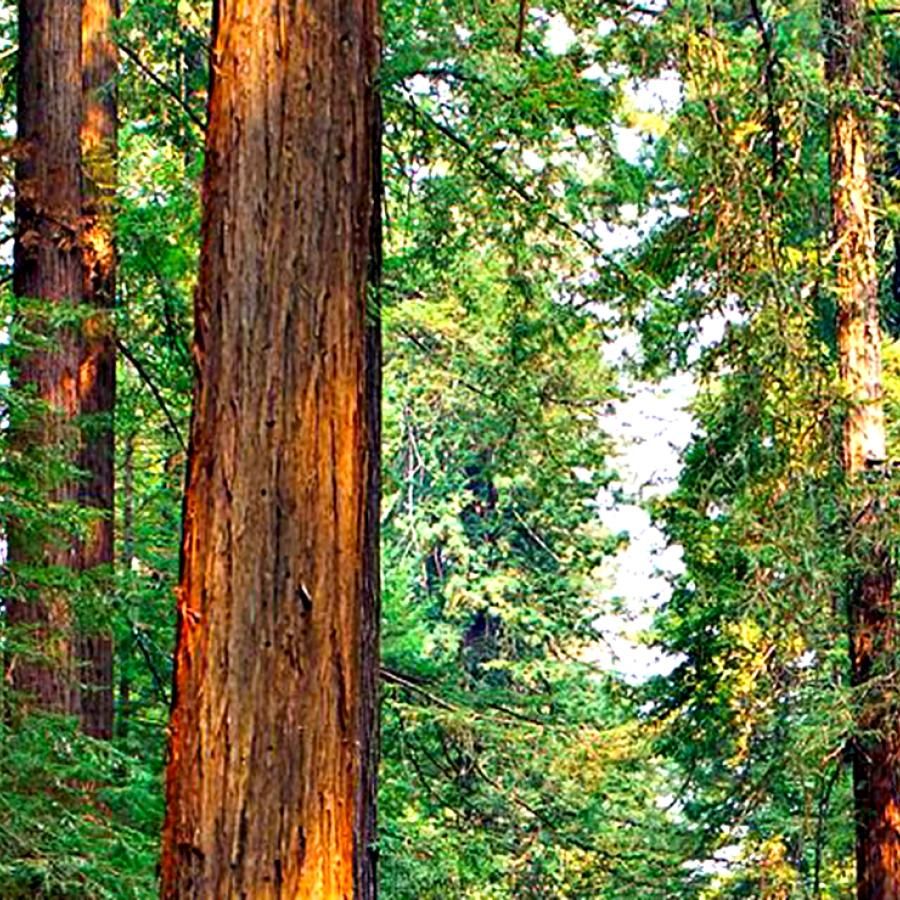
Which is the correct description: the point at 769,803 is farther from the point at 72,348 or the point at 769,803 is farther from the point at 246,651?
the point at 246,651

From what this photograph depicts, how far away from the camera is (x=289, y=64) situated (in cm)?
371

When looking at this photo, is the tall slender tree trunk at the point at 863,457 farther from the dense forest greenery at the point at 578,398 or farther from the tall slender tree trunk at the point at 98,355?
the tall slender tree trunk at the point at 98,355

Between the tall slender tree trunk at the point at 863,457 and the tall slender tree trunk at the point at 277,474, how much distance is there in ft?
18.3

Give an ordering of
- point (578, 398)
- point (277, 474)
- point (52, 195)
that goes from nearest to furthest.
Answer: point (277, 474) < point (52, 195) < point (578, 398)

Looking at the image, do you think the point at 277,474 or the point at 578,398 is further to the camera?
the point at 578,398

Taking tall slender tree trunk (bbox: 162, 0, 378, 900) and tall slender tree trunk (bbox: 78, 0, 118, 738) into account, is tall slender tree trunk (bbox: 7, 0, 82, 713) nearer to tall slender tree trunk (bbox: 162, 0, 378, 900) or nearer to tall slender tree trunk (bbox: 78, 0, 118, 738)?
tall slender tree trunk (bbox: 78, 0, 118, 738)

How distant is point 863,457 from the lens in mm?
9055

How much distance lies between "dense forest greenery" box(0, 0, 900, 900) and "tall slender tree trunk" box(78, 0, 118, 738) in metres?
0.21

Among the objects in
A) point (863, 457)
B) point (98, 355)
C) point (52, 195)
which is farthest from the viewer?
point (863, 457)

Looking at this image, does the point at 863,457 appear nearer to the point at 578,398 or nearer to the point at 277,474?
the point at 578,398

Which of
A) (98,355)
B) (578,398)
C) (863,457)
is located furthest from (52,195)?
(578,398)

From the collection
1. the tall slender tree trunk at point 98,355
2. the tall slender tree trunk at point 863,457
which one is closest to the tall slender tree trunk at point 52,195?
the tall slender tree trunk at point 98,355

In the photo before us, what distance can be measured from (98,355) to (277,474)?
4950 mm

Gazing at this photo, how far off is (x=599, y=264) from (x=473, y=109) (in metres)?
1.44
